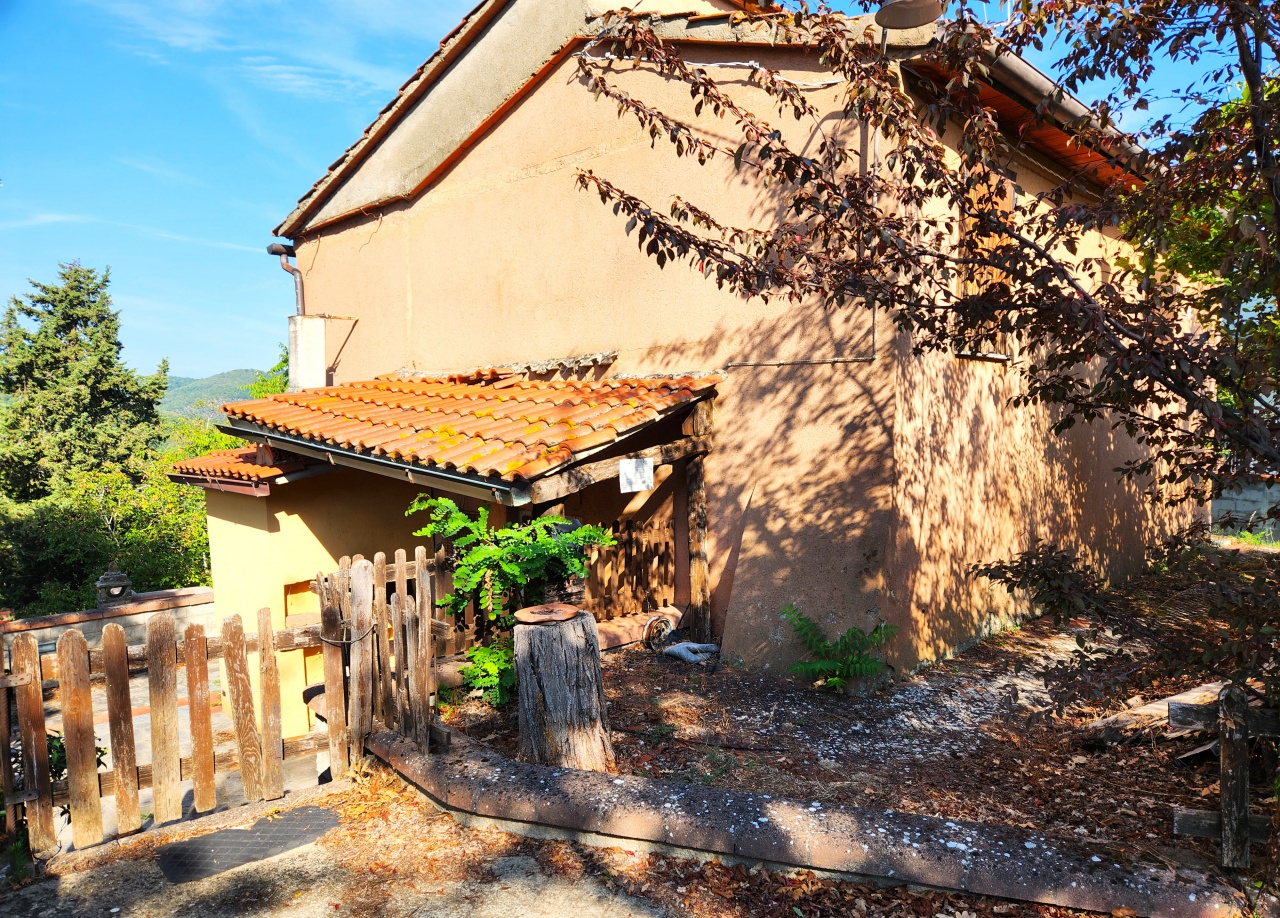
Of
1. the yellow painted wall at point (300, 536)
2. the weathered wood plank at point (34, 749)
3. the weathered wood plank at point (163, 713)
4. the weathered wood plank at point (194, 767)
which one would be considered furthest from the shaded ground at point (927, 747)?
the yellow painted wall at point (300, 536)

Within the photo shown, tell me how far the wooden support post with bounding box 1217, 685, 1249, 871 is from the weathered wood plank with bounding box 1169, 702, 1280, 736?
0.04 meters

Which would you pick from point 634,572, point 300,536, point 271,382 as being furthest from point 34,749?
point 271,382

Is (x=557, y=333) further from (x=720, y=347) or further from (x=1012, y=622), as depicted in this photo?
(x=1012, y=622)

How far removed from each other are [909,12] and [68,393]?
31516 mm

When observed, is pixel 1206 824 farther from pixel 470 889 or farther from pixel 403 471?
pixel 403 471

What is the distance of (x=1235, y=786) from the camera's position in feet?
9.71

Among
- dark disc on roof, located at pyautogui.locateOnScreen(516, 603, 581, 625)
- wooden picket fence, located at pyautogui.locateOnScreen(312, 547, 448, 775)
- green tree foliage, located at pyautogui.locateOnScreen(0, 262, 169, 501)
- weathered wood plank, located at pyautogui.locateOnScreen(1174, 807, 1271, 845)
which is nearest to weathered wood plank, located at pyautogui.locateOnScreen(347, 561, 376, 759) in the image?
wooden picket fence, located at pyautogui.locateOnScreen(312, 547, 448, 775)

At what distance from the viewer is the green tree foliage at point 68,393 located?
25.8 metres

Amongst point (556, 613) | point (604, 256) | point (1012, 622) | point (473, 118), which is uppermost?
point (473, 118)

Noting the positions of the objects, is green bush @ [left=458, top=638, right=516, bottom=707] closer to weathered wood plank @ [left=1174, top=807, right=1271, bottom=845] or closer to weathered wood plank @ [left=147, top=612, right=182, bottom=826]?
weathered wood plank @ [left=147, top=612, right=182, bottom=826]

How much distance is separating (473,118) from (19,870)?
7939 millimetres

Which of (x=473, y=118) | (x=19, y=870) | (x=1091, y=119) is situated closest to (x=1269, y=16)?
(x=1091, y=119)

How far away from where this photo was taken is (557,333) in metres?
8.25

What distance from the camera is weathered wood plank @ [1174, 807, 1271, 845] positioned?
294 centimetres
